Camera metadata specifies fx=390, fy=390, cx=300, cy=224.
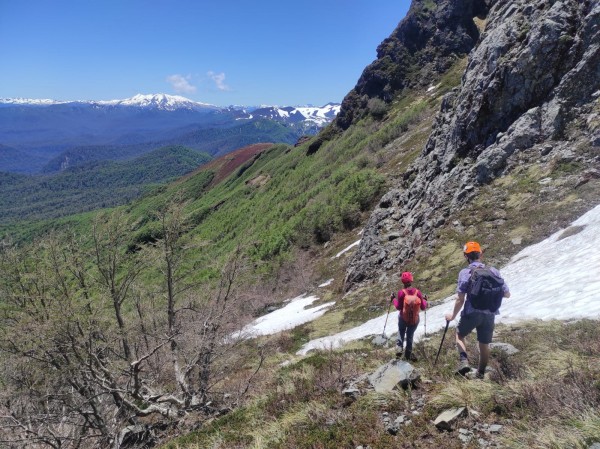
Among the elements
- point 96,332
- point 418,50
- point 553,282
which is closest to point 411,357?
point 553,282

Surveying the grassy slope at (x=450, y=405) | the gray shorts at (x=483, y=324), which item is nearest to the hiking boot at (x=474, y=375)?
the grassy slope at (x=450, y=405)

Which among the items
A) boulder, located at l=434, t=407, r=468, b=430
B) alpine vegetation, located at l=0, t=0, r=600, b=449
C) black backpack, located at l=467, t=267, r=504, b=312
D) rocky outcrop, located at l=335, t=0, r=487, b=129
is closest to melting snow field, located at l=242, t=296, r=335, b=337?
alpine vegetation, located at l=0, t=0, r=600, b=449

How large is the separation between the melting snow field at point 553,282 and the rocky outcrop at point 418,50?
9457 cm

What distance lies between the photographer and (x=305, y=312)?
90.9ft

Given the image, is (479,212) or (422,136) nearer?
(479,212)

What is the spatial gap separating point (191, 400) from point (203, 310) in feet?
25.9

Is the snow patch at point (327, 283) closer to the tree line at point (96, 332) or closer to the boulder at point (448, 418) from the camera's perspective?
Result: the tree line at point (96, 332)

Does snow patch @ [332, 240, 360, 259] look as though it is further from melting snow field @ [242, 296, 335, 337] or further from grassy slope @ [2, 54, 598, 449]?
melting snow field @ [242, 296, 335, 337]

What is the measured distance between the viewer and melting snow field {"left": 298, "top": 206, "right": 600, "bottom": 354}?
388 inches

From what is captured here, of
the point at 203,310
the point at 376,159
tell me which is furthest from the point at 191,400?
the point at 376,159

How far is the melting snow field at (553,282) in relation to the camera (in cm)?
987

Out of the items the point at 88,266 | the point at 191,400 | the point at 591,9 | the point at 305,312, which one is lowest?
the point at 305,312

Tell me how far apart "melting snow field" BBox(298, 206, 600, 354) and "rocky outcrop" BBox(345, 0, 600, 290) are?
6.30 m

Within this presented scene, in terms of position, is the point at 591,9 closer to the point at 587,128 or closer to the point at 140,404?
the point at 587,128
